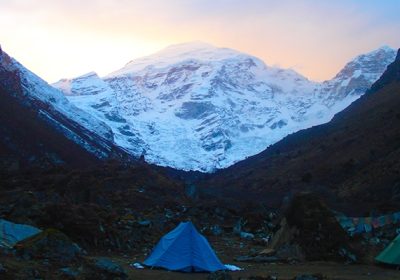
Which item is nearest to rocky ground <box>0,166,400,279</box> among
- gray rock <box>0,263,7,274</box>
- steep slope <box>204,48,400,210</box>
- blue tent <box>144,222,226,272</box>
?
gray rock <box>0,263,7,274</box>

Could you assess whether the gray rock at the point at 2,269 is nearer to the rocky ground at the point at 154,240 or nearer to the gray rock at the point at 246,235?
the rocky ground at the point at 154,240

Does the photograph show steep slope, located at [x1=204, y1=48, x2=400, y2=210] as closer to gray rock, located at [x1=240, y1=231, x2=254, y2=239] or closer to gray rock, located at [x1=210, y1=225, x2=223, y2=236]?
gray rock, located at [x1=240, y1=231, x2=254, y2=239]

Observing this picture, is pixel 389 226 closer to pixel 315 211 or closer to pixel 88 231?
pixel 315 211

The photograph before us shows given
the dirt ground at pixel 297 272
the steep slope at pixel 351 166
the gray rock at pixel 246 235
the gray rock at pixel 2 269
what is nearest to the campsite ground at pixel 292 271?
the dirt ground at pixel 297 272

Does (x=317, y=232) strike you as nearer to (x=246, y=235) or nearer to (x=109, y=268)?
(x=109, y=268)

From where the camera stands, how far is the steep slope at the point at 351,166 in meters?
62.0

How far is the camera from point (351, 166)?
81688 millimetres

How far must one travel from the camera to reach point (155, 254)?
19484 millimetres

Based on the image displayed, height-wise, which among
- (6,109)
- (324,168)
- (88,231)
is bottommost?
(88,231)

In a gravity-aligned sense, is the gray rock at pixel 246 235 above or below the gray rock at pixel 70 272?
above

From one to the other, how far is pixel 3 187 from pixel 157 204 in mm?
12019

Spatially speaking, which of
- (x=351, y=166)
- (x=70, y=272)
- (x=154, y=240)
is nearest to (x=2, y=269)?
(x=70, y=272)

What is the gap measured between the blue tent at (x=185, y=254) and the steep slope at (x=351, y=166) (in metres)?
28.9

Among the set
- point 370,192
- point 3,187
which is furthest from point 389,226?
point 370,192
